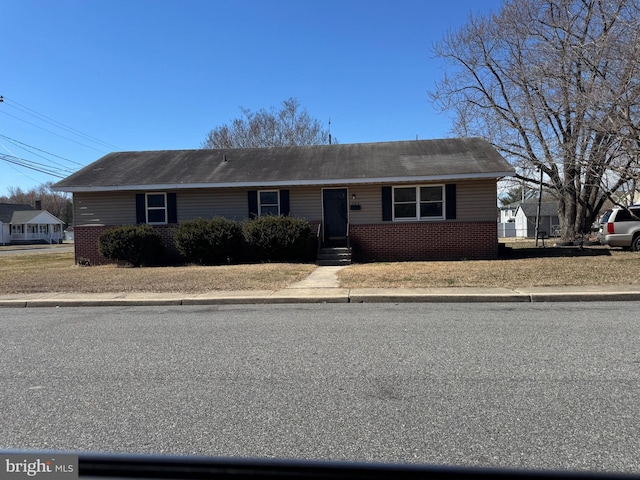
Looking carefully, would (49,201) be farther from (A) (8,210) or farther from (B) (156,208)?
(B) (156,208)

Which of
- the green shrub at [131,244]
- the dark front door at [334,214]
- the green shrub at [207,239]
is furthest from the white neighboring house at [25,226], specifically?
the dark front door at [334,214]

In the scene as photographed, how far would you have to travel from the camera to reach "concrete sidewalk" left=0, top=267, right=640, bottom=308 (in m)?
9.05

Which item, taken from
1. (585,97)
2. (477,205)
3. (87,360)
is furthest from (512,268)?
(87,360)

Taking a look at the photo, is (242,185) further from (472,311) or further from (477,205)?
(472,311)

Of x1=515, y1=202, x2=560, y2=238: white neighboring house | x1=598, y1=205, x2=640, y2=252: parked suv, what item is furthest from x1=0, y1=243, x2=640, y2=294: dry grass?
x1=515, y1=202, x2=560, y2=238: white neighboring house

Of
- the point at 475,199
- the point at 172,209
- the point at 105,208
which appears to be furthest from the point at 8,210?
the point at 475,199

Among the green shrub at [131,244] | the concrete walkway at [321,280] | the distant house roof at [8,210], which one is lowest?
the concrete walkway at [321,280]

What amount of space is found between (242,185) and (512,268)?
9894 millimetres

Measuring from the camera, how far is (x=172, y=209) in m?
18.1

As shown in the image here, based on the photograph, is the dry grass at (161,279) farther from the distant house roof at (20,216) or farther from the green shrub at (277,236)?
the distant house roof at (20,216)

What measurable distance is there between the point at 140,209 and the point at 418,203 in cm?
1096

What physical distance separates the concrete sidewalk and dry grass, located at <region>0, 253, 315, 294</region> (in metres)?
0.70

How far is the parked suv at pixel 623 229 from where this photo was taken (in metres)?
18.0

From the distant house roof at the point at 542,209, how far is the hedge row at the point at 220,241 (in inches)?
1804
